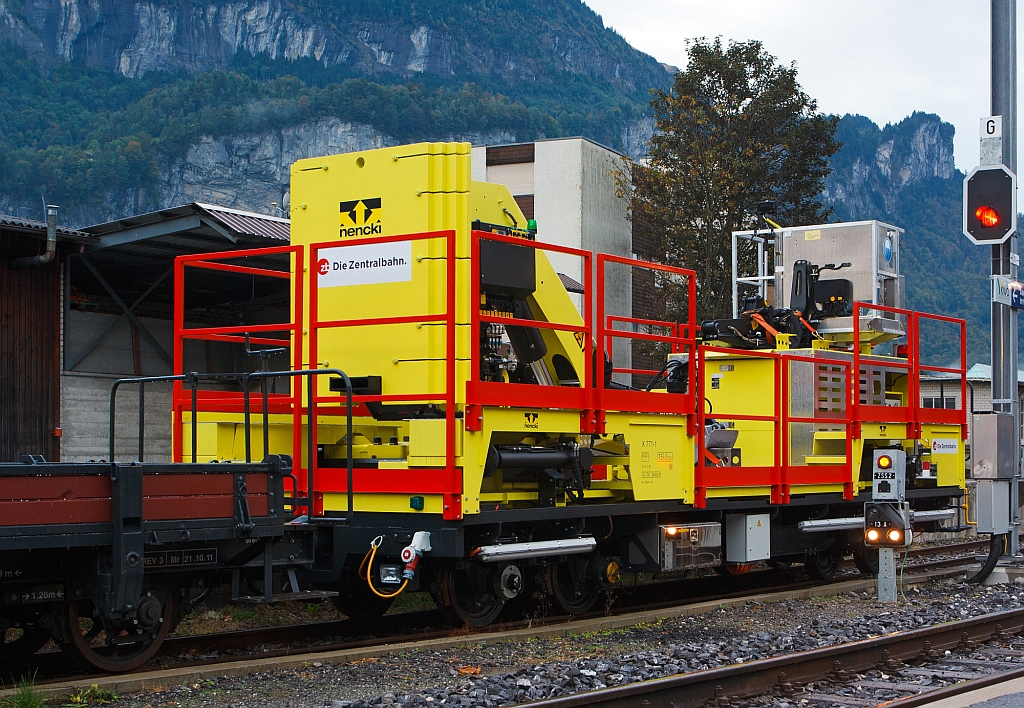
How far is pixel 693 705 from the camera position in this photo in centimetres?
Answer: 705

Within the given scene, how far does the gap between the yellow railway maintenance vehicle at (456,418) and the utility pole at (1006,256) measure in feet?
12.2

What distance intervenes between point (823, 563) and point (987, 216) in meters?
4.52

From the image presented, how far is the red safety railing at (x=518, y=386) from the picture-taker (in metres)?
8.52

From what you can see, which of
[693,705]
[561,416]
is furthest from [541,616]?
[693,705]

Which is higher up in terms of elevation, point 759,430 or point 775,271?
point 775,271

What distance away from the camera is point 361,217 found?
390 inches

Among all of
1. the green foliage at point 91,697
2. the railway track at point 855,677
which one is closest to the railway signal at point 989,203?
the railway track at point 855,677

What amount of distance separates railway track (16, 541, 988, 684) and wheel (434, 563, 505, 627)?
14 centimetres

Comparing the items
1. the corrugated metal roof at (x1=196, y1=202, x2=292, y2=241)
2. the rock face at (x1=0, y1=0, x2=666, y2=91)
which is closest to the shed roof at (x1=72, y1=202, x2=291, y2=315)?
the corrugated metal roof at (x1=196, y1=202, x2=292, y2=241)

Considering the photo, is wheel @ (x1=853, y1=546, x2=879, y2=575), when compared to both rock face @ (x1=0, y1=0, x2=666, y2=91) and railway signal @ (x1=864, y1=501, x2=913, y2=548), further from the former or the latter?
rock face @ (x1=0, y1=0, x2=666, y2=91)

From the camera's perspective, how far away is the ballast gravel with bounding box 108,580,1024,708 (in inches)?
277

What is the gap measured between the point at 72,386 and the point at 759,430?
9.63 metres

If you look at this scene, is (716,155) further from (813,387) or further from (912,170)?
(912,170)

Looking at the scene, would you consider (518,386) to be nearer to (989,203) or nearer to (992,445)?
(992,445)
